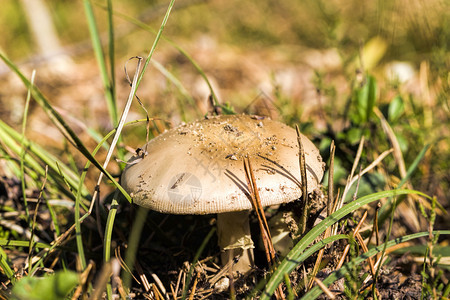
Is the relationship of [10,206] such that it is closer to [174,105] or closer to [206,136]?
[206,136]

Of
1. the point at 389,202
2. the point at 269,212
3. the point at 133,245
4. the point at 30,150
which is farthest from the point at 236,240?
the point at 30,150

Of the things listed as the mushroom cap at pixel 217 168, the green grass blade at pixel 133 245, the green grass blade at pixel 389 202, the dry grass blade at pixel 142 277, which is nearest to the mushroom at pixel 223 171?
the mushroom cap at pixel 217 168

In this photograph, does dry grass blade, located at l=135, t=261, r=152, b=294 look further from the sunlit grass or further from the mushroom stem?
the mushroom stem

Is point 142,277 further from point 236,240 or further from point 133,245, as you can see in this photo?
point 236,240

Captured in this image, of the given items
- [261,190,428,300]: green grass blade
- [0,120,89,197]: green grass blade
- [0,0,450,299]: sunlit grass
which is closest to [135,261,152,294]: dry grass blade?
[0,0,450,299]: sunlit grass

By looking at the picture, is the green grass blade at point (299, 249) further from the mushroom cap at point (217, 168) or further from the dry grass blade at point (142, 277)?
the dry grass blade at point (142, 277)

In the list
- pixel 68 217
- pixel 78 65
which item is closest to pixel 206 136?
pixel 68 217
